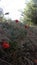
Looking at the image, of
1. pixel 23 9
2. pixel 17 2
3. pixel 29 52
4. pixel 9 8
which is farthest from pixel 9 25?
pixel 23 9

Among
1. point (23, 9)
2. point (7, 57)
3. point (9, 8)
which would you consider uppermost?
point (7, 57)

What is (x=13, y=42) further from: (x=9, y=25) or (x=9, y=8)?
(x=9, y=8)

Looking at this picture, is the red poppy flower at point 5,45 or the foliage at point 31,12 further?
the foliage at point 31,12

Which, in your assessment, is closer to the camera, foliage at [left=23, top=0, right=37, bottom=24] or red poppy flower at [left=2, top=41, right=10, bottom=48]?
red poppy flower at [left=2, top=41, right=10, bottom=48]

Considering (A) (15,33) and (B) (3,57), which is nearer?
(B) (3,57)

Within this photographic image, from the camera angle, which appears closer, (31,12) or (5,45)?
(5,45)

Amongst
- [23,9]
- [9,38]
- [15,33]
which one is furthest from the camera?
[23,9]

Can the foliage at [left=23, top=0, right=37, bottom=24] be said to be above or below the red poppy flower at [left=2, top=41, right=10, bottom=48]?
below

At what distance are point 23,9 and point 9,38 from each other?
15.7ft

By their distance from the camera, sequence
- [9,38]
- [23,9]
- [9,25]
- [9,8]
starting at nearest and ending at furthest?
[9,38] → [9,25] → [9,8] → [23,9]

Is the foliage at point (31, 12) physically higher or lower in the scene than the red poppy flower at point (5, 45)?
lower

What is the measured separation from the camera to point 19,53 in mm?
2803

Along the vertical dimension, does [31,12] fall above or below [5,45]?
below

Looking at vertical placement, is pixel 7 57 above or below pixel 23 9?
above
